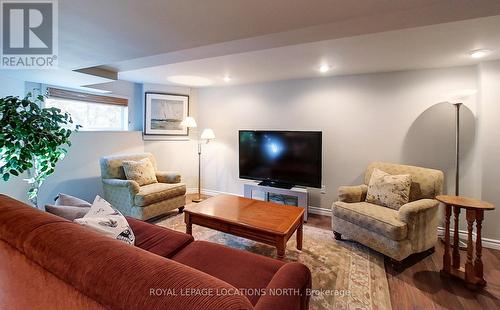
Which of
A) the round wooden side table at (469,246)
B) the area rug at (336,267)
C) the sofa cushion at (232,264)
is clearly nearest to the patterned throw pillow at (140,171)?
the area rug at (336,267)

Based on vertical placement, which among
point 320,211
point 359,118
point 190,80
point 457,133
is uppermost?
point 190,80

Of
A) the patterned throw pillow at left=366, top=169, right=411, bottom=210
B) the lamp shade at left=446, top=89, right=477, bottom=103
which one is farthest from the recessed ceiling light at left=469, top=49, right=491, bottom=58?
the patterned throw pillow at left=366, top=169, right=411, bottom=210

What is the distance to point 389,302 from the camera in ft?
5.88

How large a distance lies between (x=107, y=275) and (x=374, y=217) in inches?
95.9

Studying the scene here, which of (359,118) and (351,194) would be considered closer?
(351,194)

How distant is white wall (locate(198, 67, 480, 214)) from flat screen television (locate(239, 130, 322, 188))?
A: 400 millimetres

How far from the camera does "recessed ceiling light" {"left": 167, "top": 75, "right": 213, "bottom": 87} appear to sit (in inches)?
151

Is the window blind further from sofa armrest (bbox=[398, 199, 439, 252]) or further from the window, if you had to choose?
sofa armrest (bbox=[398, 199, 439, 252])

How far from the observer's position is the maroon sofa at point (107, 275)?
624mm

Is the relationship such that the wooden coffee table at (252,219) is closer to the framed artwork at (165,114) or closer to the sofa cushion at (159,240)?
the sofa cushion at (159,240)

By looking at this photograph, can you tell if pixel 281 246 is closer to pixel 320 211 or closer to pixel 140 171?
pixel 320 211

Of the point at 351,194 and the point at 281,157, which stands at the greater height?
the point at 281,157

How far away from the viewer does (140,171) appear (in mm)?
3555

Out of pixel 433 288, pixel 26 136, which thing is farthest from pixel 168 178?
pixel 433 288
